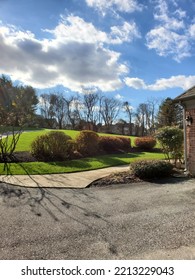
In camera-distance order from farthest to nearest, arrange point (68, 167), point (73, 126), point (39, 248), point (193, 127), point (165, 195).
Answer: point (73, 126)
point (68, 167)
point (193, 127)
point (165, 195)
point (39, 248)

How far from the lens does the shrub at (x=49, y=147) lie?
483 inches

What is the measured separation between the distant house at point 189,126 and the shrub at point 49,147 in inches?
250

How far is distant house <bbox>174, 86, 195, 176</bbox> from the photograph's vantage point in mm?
8476

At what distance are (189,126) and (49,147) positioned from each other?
6.90 meters

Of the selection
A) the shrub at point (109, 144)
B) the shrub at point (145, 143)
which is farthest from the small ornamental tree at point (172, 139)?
the shrub at point (145, 143)

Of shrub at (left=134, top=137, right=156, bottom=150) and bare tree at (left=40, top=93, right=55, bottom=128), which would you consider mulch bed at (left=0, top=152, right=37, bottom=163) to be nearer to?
shrub at (left=134, top=137, right=156, bottom=150)

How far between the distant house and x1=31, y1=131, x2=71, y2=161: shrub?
6340 mm

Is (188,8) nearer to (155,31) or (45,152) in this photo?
(155,31)

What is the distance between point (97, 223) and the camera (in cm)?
448

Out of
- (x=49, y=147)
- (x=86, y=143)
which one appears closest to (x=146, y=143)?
(x=86, y=143)

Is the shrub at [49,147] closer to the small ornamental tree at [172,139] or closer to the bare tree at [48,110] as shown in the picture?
the small ornamental tree at [172,139]
